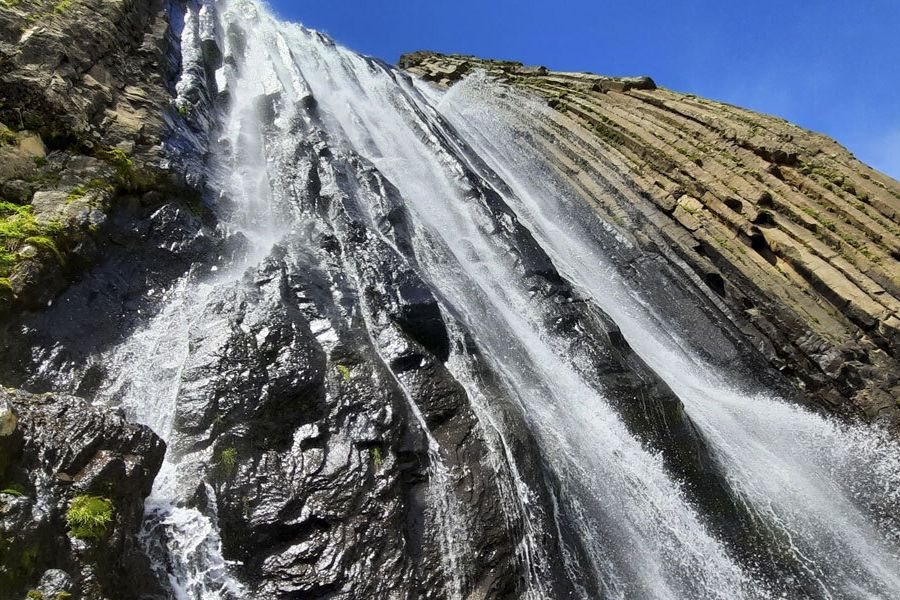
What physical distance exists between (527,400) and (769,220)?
1299 centimetres

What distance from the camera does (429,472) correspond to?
8.52 meters

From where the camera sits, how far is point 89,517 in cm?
597

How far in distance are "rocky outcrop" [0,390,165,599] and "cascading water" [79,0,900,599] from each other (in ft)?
2.12

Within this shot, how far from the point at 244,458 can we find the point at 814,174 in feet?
68.9

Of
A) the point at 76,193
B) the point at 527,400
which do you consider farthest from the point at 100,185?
the point at 527,400

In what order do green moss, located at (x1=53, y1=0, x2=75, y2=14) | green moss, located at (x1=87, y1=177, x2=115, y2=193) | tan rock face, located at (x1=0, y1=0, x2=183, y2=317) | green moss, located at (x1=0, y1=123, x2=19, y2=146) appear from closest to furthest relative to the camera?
1. tan rock face, located at (x1=0, y1=0, x2=183, y2=317)
2. green moss, located at (x1=0, y1=123, x2=19, y2=146)
3. green moss, located at (x1=87, y1=177, x2=115, y2=193)
4. green moss, located at (x1=53, y1=0, x2=75, y2=14)

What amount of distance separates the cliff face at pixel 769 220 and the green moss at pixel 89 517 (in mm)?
16516

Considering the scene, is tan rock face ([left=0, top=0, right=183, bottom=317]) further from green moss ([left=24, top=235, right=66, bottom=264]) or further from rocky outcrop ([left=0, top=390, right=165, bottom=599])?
rocky outcrop ([left=0, top=390, right=165, bottom=599])

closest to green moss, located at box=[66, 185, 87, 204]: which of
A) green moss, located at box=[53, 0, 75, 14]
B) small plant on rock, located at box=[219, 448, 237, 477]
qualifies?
small plant on rock, located at box=[219, 448, 237, 477]

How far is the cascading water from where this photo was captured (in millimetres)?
8281

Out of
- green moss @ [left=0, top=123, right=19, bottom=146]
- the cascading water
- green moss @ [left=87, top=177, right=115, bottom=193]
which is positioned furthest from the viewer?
green moss @ [left=87, top=177, right=115, bottom=193]

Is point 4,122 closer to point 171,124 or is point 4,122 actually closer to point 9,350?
point 171,124

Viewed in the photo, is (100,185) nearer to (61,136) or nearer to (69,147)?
(69,147)

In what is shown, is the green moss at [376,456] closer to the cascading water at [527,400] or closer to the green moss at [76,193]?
the cascading water at [527,400]
